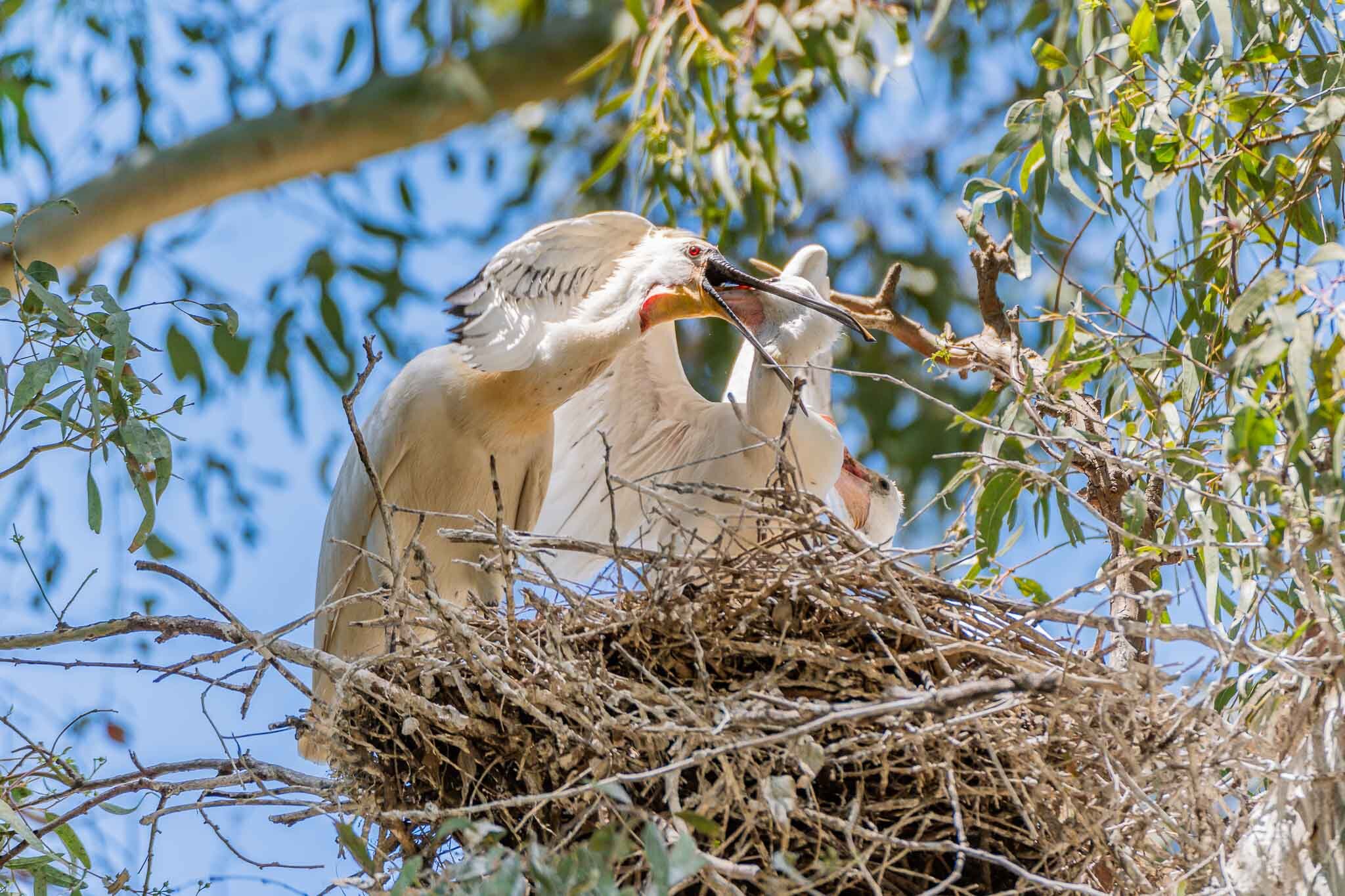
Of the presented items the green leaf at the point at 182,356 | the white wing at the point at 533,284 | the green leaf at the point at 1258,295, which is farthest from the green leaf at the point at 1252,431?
the green leaf at the point at 182,356

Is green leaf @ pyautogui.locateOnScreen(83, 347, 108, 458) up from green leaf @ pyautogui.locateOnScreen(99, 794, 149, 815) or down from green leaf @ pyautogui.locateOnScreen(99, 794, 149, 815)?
up

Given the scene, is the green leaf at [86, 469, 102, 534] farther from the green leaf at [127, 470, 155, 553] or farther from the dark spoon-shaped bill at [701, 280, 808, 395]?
the dark spoon-shaped bill at [701, 280, 808, 395]

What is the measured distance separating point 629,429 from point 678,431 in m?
0.12

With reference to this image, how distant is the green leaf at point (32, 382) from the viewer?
7.32 ft

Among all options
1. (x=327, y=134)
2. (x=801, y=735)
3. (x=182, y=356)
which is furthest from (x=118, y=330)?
(x=327, y=134)

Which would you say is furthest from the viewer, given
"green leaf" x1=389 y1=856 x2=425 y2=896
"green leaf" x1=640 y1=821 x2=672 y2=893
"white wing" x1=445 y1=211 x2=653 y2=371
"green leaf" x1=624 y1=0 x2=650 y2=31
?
"green leaf" x1=624 y1=0 x2=650 y2=31

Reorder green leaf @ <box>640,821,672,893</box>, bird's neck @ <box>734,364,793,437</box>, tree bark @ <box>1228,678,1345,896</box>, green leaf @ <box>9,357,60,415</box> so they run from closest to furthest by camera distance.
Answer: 1. green leaf @ <box>640,821,672,893</box>
2. tree bark @ <box>1228,678,1345,896</box>
3. green leaf @ <box>9,357,60,415</box>
4. bird's neck @ <box>734,364,793,437</box>

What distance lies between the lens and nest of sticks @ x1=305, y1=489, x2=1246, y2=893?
6.97ft

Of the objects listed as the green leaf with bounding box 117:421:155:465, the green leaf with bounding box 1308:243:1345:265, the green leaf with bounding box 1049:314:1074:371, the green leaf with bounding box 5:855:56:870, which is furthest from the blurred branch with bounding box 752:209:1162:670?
the green leaf with bounding box 5:855:56:870

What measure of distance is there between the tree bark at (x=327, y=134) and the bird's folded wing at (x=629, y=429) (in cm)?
273

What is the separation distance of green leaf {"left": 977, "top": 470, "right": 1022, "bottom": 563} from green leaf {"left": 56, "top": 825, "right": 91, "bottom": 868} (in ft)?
5.28

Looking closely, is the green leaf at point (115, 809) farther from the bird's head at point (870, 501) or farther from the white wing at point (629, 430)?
the bird's head at point (870, 501)

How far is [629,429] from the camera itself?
3492mm

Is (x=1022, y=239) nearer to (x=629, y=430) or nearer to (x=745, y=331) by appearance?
(x=745, y=331)
